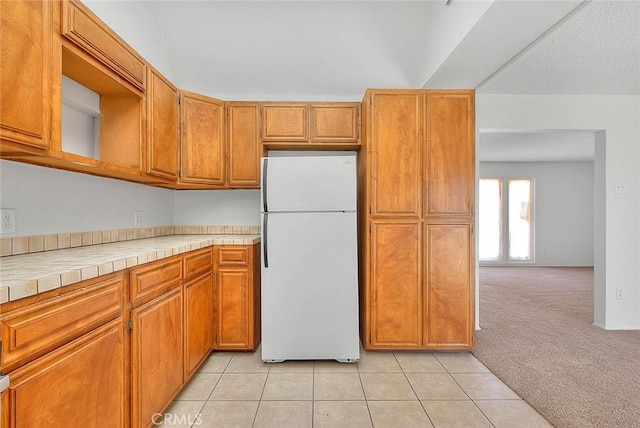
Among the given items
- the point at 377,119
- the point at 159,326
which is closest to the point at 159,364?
the point at 159,326

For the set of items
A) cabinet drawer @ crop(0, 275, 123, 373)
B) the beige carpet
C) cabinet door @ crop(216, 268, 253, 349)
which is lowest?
the beige carpet

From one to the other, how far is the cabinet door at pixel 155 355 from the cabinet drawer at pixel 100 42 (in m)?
1.28

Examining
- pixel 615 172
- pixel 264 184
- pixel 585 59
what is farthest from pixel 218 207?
pixel 615 172

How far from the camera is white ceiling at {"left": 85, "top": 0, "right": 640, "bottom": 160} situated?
2125 millimetres

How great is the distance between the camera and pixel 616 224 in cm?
318

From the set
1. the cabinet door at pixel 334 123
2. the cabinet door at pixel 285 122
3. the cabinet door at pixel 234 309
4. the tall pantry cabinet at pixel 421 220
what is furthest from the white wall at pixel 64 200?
the tall pantry cabinet at pixel 421 220

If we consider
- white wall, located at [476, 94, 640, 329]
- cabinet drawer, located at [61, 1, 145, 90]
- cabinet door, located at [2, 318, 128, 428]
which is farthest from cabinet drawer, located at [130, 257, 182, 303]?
white wall, located at [476, 94, 640, 329]

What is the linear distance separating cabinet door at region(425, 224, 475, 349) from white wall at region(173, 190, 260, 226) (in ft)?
5.62

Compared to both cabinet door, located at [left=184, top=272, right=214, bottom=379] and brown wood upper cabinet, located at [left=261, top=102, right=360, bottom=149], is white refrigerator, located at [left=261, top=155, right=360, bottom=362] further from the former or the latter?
brown wood upper cabinet, located at [left=261, top=102, right=360, bottom=149]

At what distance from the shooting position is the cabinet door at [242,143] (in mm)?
2822

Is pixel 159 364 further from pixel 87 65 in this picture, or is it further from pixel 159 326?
pixel 87 65

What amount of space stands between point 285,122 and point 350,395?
222 cm

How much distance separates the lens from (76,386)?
109 centimetres

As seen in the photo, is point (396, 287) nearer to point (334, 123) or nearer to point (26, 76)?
point (334, 123)
